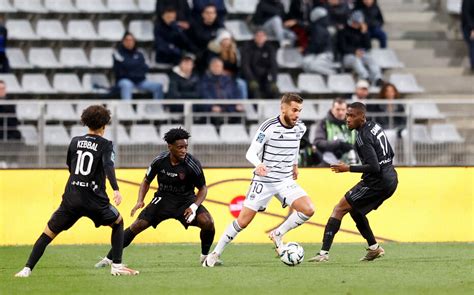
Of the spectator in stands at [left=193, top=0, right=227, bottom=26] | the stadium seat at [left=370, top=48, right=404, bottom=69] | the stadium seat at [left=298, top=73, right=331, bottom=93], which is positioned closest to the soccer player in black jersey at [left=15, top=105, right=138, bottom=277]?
the stadium seat at [left=298, top=73, right=331, bottom=93]

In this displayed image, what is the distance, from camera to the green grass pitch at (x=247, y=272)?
12305 mm

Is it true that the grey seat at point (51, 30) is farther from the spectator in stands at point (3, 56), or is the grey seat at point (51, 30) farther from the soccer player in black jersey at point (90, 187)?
the soccer player in black jersey at point (90, 187)

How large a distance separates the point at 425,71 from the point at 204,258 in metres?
12.6

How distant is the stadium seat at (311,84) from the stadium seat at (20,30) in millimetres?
5334

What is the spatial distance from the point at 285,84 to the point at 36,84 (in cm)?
491

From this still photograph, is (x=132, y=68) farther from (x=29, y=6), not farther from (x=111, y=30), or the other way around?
(x=29, y=6)

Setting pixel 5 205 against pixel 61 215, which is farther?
pixel 5 205

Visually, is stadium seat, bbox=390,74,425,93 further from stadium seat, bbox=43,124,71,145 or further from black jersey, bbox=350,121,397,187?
black jersey, bbox=350,121,397,187

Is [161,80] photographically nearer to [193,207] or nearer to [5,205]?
A: [5,205]

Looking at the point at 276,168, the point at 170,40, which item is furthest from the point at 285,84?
the point at 276,168

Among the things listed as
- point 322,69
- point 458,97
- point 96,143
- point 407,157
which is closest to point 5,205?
point 96,143

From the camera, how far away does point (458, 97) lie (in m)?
25.8

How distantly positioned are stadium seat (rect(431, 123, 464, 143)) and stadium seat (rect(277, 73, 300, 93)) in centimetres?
416

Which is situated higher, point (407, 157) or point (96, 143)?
point (96, 143)
